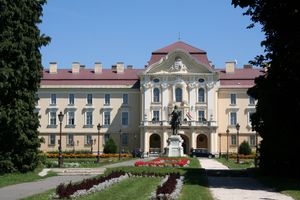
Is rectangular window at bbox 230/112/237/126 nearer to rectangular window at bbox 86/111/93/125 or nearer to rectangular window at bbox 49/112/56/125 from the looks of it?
rectangular window at bbox 86/111/93/125

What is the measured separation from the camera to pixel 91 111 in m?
81.3

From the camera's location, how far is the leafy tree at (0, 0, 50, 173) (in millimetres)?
25219

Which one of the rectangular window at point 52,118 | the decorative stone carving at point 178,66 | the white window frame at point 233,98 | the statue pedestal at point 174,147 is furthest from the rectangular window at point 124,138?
the statue pedestal at point 174,147

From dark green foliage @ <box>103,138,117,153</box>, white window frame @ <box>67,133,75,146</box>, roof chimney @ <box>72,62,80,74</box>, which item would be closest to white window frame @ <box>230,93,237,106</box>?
dark green foliage @ <box>103,138,117,153</box>

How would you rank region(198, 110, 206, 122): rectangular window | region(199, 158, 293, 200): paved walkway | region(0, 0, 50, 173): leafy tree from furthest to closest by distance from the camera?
1. region(198, 110, 206, 122): rectangular window
2. region(0, 0, 50, 173): leafy tree
3. region(199, 158, 293, 200): paved walkway

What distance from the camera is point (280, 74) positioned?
74.1 ft

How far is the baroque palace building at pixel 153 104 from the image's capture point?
7762 cm

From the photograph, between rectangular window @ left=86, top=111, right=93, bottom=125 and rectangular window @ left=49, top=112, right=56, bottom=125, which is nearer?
rectangular window @ left=49, top=112, right=56, bottom=125

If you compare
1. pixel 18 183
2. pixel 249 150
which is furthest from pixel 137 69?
pixel 18 183

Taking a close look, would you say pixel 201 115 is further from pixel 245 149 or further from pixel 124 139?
pixel 124 139

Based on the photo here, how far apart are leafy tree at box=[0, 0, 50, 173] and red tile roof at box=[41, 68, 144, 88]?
54.3 metres

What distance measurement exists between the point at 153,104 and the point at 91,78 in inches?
438

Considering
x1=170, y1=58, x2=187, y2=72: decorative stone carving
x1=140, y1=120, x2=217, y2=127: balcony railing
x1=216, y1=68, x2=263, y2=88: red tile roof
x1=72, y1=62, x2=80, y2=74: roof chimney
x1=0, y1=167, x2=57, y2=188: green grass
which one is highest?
x1=72, y1=62, x2=80, y2=74: roof chimney

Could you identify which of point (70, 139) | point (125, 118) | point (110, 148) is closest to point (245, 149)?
point (110, 148)
